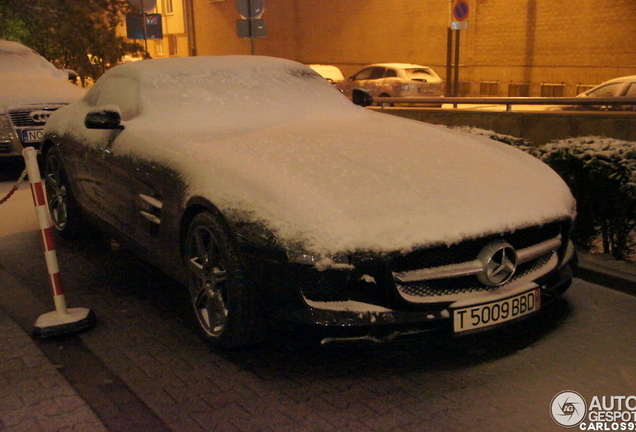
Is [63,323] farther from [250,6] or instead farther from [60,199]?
[250,6]

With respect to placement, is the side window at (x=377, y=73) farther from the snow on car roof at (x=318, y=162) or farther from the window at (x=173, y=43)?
the window at (x=173, y=43)

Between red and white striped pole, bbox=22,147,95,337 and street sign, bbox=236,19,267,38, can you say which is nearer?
red and white striped pole, bbox=22,147,95,337

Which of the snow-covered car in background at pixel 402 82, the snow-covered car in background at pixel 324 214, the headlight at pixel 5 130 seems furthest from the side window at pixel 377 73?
the snow-covered car in background at pixel 324 214

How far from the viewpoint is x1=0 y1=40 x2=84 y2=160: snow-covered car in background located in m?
9.17

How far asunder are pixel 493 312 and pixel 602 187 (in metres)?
2.06

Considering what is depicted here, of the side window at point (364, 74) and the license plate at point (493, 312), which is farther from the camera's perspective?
the side window at point (364, 74)

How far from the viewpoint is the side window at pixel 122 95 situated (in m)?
4.83

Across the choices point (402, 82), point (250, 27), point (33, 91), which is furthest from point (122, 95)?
point (402, 82)

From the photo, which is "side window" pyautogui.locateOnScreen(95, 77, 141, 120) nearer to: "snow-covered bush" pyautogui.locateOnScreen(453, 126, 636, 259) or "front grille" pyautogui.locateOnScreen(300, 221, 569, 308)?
"front grille" pyautogui.locateOnScreen(300, 221, 569, 308)

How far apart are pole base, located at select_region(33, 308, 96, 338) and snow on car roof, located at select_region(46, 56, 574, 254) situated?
1.01 meters

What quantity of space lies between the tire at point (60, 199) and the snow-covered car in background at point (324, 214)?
926mm

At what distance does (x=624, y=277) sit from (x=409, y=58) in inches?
1002

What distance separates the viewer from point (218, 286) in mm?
3516

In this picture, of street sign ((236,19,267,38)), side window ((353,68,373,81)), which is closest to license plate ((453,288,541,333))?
street sign ((236,19,267,38))
